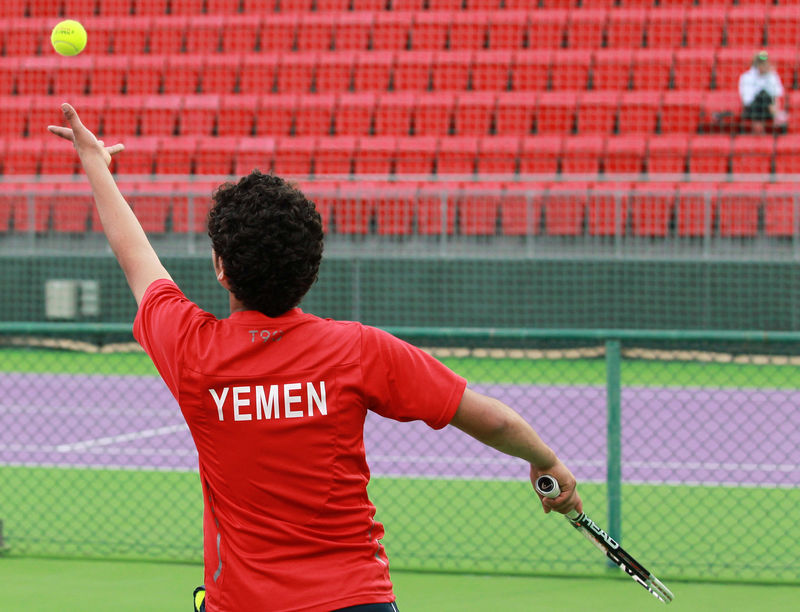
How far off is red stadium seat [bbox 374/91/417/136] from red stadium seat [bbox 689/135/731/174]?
4.12 meters

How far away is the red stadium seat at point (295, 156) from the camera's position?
54.4ft

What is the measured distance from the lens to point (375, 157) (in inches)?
650

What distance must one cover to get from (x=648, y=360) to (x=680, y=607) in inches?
321

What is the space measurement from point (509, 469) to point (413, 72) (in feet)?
34.1

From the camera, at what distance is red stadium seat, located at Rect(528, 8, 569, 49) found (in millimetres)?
17797

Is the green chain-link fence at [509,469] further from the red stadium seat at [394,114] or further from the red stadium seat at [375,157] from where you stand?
the red stadium seat at [394,114]

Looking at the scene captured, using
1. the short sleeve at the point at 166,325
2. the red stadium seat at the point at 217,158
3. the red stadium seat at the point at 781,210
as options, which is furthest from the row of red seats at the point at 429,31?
the short sleeve at the point at 166,325

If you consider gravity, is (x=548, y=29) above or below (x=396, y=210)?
above

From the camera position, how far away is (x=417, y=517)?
7188mm

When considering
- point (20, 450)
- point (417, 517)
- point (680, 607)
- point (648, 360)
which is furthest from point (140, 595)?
point (648, 360)

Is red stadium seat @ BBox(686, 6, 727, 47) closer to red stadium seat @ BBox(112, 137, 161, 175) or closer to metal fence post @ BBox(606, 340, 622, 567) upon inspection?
red stadium seat @ BBox(112, 137, 161, 175)

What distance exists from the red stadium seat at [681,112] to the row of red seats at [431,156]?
0.36m

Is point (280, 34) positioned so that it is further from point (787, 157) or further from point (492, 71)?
point (787, 157)

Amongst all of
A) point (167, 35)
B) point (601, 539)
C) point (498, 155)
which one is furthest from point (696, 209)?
point (601, 539)
